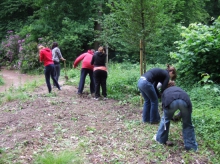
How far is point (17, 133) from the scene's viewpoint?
5613 millimetres

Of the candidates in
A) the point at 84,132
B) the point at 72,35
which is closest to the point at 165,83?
the point at 84,132

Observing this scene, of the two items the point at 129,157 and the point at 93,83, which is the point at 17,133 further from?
the point at 93,83

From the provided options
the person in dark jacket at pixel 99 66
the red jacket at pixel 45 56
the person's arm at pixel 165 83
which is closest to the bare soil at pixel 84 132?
the person in dark jacket at pixel 99 66

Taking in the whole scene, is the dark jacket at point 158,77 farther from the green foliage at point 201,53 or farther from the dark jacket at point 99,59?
the green foliage at point 201,53

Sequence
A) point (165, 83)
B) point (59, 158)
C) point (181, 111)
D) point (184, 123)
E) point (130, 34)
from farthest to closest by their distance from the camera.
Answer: point (130, 34), point (165, 83), point (184, 123), point (181, 111), point (59, 158)

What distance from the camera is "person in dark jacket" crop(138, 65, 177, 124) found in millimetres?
5445

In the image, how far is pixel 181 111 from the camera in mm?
4762

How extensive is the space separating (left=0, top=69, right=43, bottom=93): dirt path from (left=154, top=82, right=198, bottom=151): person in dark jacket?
9.50 meters

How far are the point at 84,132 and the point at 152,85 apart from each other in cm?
179

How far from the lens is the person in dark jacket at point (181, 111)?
473 cm

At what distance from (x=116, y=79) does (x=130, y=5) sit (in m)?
4.03

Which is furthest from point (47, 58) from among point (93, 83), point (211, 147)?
point (211, 147)

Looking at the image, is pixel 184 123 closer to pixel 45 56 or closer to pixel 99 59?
pixel 99 59

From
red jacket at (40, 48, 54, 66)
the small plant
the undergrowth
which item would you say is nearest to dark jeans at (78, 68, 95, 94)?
the undergrowth
